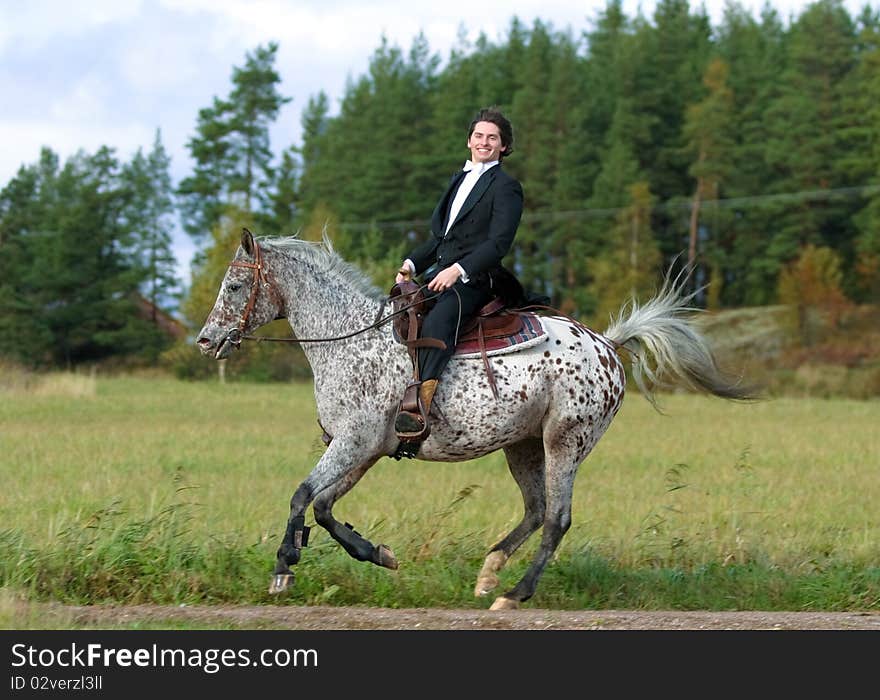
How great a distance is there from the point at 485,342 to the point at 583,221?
54.3 m

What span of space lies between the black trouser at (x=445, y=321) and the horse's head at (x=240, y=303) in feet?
3.64

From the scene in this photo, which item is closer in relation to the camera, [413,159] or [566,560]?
[566,560]

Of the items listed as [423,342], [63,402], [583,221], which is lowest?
[63,402]

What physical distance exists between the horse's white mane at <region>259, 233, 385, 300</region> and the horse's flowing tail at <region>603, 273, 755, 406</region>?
1.98m

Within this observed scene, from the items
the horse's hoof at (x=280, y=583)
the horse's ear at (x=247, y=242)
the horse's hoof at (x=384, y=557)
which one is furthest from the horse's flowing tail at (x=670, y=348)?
the horse's hoof at (x=280, y=583)

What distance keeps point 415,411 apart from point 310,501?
0.88m

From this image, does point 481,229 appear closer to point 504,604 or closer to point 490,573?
point 490,573

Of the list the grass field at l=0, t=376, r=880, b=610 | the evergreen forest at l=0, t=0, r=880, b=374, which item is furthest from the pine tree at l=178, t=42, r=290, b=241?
the grass field at l=0, t=376, r=880, b=610

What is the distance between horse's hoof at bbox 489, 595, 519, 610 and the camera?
308 inches

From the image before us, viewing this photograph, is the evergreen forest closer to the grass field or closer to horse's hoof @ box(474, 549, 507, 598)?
the grass field

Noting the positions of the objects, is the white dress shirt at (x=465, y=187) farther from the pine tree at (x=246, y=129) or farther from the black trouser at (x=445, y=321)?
the pine tree at (x=246, y=129)
